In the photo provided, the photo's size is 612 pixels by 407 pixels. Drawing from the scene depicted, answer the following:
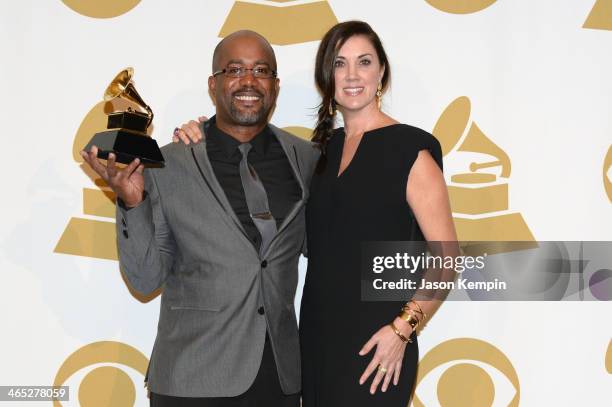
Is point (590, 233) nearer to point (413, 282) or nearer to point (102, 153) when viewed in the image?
point (413, 282)

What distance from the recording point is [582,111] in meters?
3.19

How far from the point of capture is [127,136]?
217 cm

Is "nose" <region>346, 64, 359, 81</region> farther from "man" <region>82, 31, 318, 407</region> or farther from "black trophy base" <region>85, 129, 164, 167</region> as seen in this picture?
"black trophy base" <region>85, 129, 164, 167</region>

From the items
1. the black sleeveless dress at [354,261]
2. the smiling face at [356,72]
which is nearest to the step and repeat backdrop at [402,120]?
the smiling face at [356,72]

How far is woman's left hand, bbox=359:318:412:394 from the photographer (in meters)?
2.18

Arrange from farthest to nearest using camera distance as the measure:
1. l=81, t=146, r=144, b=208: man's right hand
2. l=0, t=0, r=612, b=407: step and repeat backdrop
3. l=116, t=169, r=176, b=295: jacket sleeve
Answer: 1. l=0, t=0, r=612, b=407: step and repeat backdrop
2. l=116, t=169, r=176, b=295: jacket sleeve
3. l=81, t=146, r=144, b=208: man's right hand

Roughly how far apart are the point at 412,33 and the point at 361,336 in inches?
61.7

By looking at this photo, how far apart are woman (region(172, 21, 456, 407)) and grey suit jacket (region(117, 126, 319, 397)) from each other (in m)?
0.11

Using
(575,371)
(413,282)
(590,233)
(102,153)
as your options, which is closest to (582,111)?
(590,233)

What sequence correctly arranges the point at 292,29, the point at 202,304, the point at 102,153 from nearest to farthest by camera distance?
the point at 102,153 < the point at 202,304 < the point at 292,29

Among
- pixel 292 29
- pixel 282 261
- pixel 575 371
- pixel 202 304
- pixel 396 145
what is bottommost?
pixel 575 371

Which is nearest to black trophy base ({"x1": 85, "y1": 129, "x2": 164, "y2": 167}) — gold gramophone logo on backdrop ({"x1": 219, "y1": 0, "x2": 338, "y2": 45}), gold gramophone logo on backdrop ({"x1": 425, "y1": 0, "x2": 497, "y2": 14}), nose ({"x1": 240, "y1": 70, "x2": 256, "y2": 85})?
nose ({"x1": 240, "y1": 70, "x2": 256, "y2": 85})

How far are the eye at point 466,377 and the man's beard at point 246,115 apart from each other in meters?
1.46

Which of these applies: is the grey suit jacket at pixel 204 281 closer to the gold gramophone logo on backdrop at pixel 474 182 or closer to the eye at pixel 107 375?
the eye at pixel 107 375
